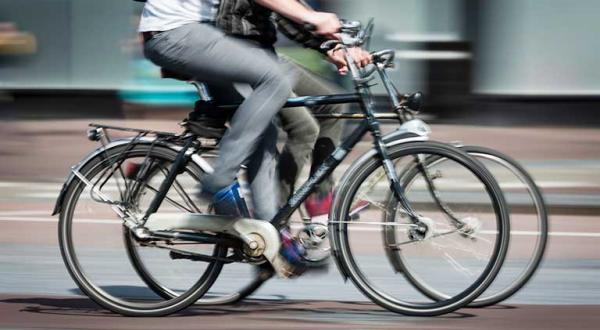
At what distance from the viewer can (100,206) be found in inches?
209

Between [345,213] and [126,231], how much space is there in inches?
37.3

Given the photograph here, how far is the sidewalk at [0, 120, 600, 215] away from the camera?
998cm

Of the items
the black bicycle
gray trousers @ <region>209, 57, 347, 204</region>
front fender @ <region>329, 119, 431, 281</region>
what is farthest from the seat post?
front fender @ <region>329, 119, 431, 281</region>

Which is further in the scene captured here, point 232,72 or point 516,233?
point 516,233

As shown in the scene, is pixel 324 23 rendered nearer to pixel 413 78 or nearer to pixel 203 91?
pixel 203 91

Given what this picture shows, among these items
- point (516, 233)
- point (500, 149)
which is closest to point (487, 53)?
point (500, 149)

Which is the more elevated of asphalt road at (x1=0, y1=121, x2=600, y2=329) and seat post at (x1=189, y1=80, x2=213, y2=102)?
seat post at (x1=189, y1=80, x2=213, y2=102)

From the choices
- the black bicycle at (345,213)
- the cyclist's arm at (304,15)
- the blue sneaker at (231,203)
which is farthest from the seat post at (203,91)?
the cyclist's arm at (304,15)

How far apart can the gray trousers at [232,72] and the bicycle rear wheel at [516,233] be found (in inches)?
24.8

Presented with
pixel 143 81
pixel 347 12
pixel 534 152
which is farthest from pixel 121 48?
pixel 534 152

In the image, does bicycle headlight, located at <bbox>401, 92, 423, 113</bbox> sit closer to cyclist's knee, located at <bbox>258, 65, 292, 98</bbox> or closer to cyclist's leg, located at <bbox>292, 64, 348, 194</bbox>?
cyclist's leg, located at <bbox>292, 64, 348, 194</bbox>

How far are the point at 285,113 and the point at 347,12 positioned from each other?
8468 millimetres

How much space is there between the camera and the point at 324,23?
16.2ft

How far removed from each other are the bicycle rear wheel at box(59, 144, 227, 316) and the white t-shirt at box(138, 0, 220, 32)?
0.52 m
